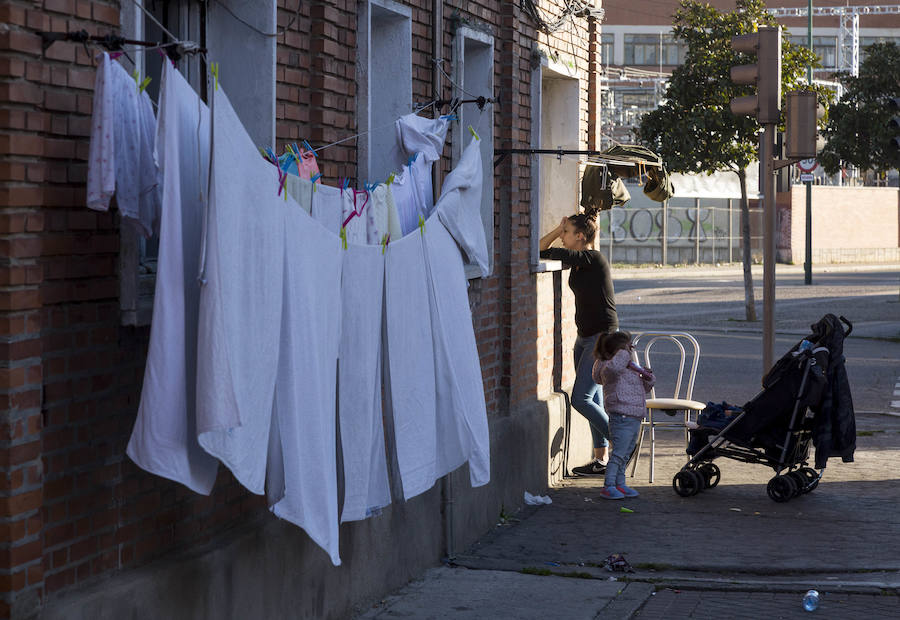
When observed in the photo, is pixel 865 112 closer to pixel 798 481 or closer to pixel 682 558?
pixel 798 481

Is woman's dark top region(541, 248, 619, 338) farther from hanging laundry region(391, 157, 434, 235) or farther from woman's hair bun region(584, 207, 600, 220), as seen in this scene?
hanging laundry region(391, 157, 434, 235)

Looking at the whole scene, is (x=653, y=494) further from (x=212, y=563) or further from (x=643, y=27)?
(x=643, y=27)

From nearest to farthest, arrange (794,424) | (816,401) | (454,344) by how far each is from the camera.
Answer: (454,344)
(816,401)
(794,424)

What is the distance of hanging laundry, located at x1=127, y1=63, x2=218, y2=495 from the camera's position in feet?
13.9

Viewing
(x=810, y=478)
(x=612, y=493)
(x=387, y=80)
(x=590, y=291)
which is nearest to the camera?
(x=387, y=80)

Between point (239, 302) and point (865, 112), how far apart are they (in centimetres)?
2927

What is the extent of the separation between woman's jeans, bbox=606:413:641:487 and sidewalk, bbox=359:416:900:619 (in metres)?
0.20

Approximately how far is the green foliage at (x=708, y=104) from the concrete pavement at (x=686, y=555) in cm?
1377

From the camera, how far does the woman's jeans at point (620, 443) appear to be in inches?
386

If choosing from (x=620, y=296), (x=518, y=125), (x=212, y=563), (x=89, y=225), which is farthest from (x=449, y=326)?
(x=620, y=296)

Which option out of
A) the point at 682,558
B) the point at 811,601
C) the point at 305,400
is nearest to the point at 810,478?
the point at 682,558

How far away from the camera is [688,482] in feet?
32.6

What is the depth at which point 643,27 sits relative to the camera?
77.3 m

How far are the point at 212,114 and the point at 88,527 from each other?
148 centimetres
